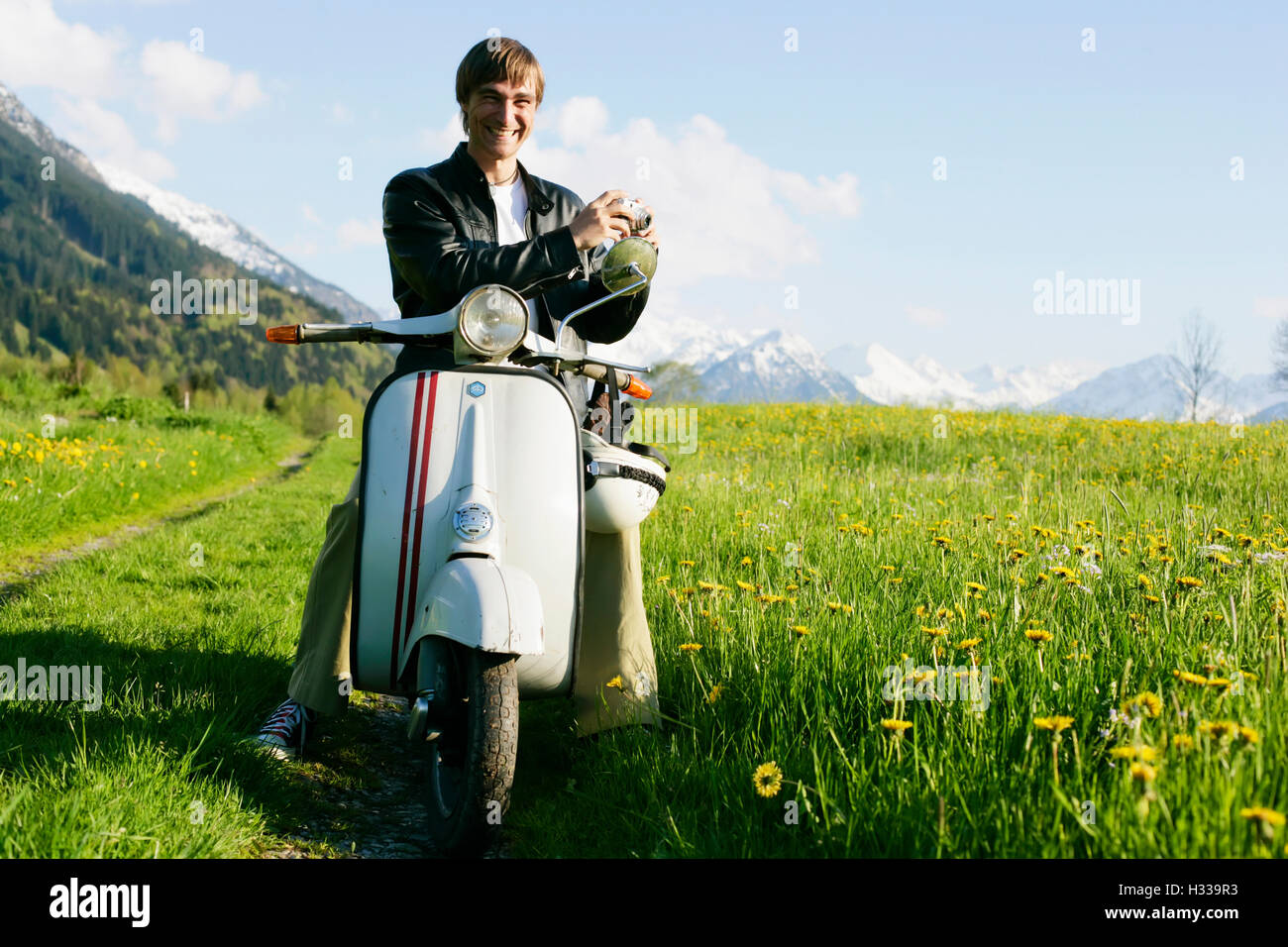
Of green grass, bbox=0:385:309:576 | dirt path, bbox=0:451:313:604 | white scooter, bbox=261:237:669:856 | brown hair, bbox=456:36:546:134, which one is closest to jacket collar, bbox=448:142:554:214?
brown hair, bbox=456:36:546:134

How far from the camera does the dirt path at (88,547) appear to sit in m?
4.66

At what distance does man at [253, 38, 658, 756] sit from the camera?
7.67 ft

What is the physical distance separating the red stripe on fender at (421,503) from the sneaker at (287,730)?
672mm

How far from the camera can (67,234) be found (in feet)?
619

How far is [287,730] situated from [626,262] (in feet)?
5.50

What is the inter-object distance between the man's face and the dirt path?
3323mm

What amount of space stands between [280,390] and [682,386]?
107 m

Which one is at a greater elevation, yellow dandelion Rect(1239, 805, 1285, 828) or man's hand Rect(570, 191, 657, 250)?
man's hand Rect(570, 191, 657, 250)

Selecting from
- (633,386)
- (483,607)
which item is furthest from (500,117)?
(483,607)

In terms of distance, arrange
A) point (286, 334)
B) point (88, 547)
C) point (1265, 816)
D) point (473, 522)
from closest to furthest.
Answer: point (1265, 816), point (473, 522), point (286, 334), point (88, 547)

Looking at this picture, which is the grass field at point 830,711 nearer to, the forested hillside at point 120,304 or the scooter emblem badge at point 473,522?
the scooter emblem badge at point 473,522

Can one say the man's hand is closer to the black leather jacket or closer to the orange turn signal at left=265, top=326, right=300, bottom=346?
the black leather jacket

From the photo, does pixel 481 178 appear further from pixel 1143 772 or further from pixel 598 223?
pixel 1143 772

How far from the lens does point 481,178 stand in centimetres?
256
